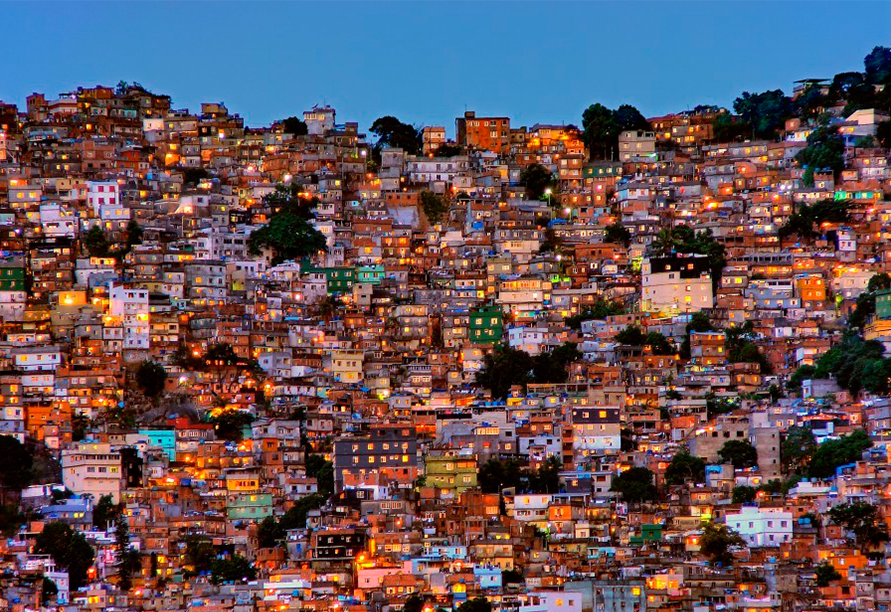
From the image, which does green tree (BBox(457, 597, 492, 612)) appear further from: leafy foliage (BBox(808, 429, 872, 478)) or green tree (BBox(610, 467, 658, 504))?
leafy foliage (BBox(808, 429, 872, 478))

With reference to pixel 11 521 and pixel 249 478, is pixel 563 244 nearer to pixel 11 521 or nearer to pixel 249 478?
pixel 249 478

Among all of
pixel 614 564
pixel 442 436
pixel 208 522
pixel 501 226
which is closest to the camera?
pixel 614 564

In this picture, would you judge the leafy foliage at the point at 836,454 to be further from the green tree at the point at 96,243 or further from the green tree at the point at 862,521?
the green tree at the point at 96,243

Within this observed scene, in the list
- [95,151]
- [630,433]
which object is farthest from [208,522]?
[95,151]

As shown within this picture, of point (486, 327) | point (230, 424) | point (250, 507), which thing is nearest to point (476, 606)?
point (250, 507)

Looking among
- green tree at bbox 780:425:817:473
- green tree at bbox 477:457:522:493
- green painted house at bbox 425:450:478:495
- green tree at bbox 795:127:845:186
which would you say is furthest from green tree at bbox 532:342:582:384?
green tree at bbox 795:127:845:186

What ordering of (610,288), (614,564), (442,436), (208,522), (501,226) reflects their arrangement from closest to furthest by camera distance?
(614,564), (208,522), (442,436), (610,288), (501,226)

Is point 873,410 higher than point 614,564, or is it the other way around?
point 873,410
